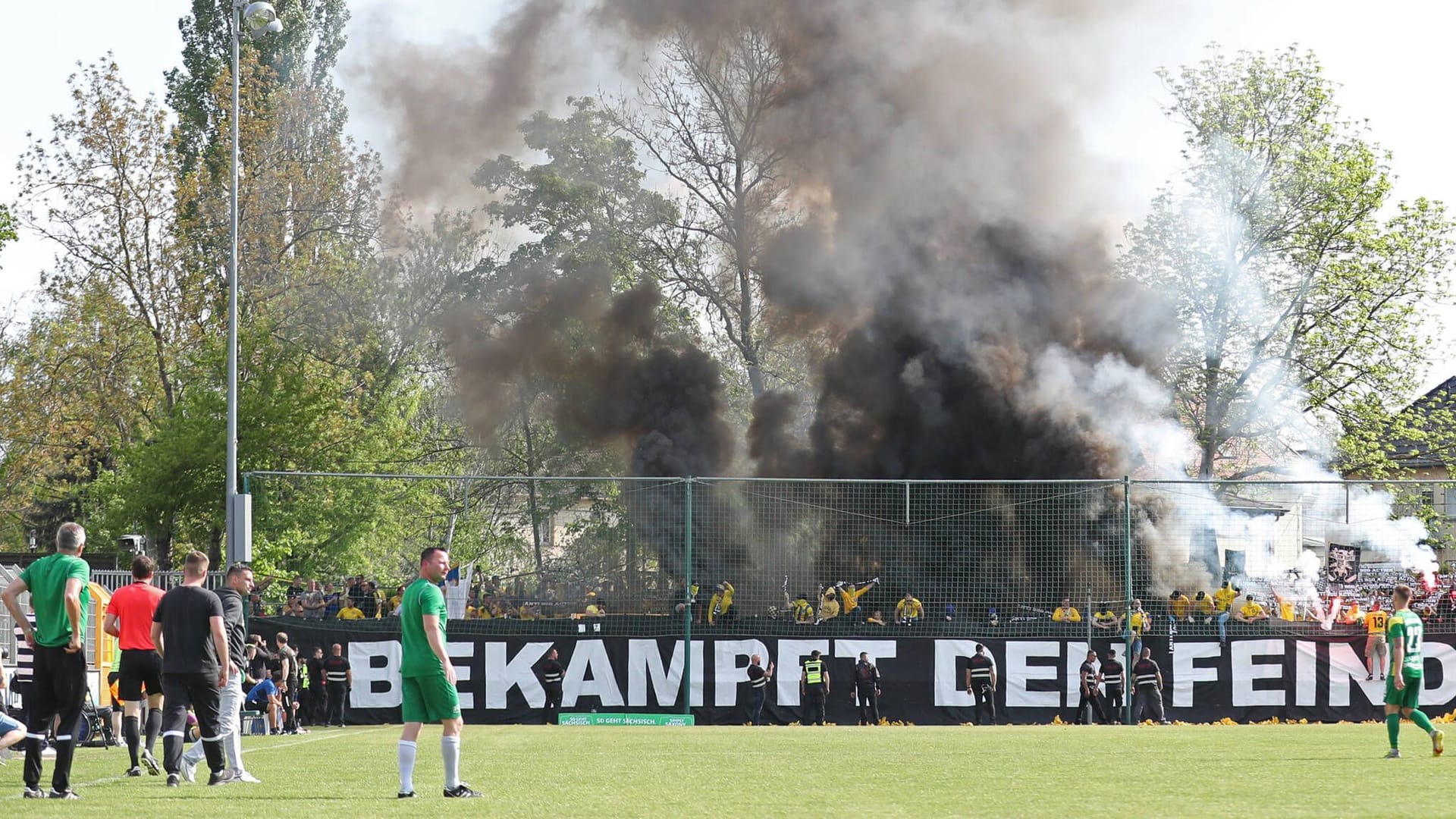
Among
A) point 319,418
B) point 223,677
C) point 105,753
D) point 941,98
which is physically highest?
point 941,98

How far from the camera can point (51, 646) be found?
33.8ft

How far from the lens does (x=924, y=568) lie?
24.3m

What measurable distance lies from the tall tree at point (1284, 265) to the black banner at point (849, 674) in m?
15.0

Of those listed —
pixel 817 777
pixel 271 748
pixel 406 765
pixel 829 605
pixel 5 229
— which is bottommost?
pixel 271 748

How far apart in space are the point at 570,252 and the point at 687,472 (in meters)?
7.86

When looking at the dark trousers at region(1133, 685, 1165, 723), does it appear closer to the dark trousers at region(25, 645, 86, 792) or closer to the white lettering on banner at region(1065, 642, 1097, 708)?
the white lettering on banner at region(1065, 642, 1097, 708)

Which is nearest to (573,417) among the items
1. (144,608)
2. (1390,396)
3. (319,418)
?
(319,418)

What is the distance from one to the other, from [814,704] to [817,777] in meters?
11.1

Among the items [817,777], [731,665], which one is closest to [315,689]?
[731,665]

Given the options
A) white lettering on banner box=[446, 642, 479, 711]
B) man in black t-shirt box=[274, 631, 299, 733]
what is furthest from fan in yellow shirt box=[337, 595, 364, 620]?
man in black t-shirt box=[274, 631, 299, 733]

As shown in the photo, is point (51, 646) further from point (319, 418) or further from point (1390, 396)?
point (1390, 396)

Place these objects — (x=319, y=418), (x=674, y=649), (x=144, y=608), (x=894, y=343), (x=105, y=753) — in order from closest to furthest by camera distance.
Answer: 1. (x=144, y=608)
2. (x=105, y=753)
3. (x=674, y=649)
4. (x=319, y=418)
5. (x=894, y=343)

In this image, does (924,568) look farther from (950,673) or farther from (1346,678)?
(1346,678)

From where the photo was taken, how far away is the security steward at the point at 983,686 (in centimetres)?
2295
